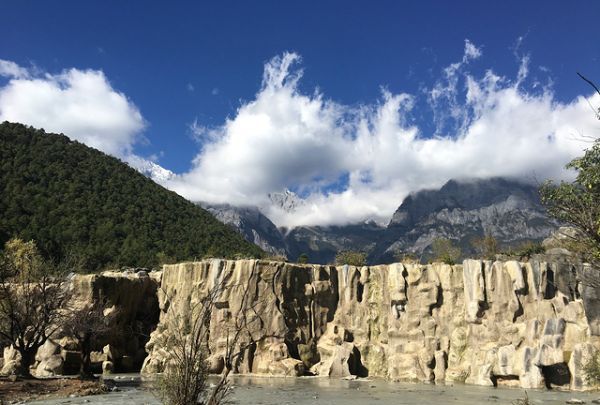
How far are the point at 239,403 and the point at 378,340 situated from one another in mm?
21883

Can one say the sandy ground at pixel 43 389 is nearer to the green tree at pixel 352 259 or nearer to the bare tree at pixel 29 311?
the bare tree at pixel 29 311

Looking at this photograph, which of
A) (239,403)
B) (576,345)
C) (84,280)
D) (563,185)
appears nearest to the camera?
(563,185)

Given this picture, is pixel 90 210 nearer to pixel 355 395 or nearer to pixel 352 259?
pixel 352 259

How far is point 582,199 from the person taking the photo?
14852 mm

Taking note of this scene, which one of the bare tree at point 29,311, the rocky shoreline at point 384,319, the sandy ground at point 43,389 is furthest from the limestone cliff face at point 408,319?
the sandy ground at point 43,389

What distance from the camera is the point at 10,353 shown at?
133 feet

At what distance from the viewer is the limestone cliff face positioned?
35.2 m

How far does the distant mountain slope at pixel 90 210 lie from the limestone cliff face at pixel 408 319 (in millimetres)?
20355

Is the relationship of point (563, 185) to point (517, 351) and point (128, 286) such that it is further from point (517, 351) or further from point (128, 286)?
point (128, 286)

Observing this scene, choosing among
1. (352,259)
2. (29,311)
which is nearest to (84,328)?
(29,311)

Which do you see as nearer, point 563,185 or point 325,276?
point 563,185

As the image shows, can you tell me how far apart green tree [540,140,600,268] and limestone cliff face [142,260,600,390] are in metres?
21.7

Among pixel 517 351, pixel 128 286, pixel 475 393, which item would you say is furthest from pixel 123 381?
pixel 517 351

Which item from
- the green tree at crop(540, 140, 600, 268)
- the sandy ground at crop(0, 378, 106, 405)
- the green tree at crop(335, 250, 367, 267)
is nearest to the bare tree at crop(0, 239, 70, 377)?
the sandy ground at crop(0, 378, 106, 405)
